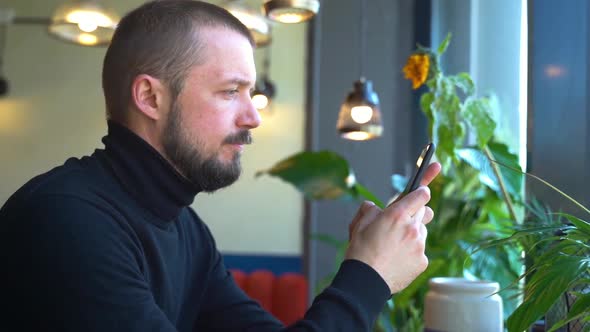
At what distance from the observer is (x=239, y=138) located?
4.21 ft

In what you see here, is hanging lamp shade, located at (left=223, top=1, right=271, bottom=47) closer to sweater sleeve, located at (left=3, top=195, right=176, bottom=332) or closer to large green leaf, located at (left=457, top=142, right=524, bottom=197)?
large green leaf, located at (left=457, top=142, right=524, bottom=197)

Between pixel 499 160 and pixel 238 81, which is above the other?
pixel 238 81

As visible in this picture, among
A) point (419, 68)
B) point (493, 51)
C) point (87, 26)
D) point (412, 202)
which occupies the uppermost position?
point (87, 26)

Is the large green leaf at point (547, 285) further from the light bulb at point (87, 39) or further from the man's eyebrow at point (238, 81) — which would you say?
the light bulb at point (87, 39)

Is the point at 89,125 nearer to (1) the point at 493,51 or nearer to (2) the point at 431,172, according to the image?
(1) the point at 493,51

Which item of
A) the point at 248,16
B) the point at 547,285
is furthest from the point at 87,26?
the point at 547,285

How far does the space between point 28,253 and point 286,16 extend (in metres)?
1.32

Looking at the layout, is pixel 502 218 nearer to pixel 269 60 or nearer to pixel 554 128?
pixel 554 128

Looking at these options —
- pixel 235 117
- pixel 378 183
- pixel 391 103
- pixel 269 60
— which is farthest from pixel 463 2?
pixel 269 60

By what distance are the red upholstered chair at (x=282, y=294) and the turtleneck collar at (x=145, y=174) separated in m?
2.78

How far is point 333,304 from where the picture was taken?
101cm

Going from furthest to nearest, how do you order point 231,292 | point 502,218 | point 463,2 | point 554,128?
point 463,2, point 502,218, point 554,128, point 231,292

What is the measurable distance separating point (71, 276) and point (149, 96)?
421 mm

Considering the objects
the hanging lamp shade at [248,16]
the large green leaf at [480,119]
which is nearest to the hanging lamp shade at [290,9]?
the hanging lamp shade at [248,16]
